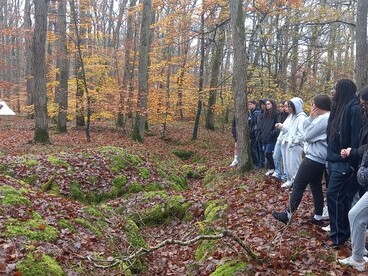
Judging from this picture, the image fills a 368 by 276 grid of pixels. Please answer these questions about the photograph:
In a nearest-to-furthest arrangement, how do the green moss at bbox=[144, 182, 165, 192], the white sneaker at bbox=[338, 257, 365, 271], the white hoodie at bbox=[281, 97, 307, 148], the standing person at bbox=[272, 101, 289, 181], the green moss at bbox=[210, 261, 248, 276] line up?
the white sneaker at bbox=[338, 257, 365, 271] < the green moss at bbox=[210, 261, 248, 276] < the white hoodie at bbox=[281, 97, 307, 148] < the standing person at bbox=[272, 101, 289, 181] < the green moss at bbox=[144, 182, 165, 192]

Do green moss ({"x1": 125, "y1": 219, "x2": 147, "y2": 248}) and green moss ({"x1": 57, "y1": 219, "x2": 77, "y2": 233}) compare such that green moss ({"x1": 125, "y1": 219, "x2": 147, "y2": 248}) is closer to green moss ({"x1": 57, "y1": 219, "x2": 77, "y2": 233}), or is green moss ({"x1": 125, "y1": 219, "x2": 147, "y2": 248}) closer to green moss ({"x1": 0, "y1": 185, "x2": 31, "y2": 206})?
green moss ({"x1": 57, "y1": 219, "x2": 77, "y2": 233})

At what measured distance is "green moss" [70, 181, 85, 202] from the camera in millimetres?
9477

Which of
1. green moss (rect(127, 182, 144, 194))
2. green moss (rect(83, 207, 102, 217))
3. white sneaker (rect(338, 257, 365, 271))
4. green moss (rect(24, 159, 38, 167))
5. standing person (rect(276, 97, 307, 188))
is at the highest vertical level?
standing person (rect(276, 97, 307, 188))

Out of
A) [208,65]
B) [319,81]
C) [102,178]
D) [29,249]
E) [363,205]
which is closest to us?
[363,205]

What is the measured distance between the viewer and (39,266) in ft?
14.5

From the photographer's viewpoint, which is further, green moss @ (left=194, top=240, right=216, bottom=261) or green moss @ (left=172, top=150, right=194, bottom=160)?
green moss @ (left=172, top=150, right=194, bottom=160)

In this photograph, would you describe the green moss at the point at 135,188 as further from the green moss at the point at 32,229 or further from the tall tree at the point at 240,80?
the green moss at the point at 32,229

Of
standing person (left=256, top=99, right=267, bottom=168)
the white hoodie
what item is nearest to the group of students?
the white hoodie

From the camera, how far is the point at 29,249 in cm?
476

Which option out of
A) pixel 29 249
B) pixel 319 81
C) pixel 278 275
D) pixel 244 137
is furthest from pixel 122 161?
pixel 319 81

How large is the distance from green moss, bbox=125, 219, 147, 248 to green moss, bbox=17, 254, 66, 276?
1.72m

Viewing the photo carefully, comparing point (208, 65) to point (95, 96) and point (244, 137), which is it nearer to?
point (95, 96)

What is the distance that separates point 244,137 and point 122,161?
3821 mm

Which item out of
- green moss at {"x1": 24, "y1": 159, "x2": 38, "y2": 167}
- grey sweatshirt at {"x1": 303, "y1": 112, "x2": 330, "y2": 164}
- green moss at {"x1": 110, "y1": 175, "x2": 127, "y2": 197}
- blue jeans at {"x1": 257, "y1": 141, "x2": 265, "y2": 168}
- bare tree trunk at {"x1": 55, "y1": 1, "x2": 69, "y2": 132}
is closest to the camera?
grey sweatshirt at {"x1": 303, "y1": 112, "x2": 330, "y2": 164}
